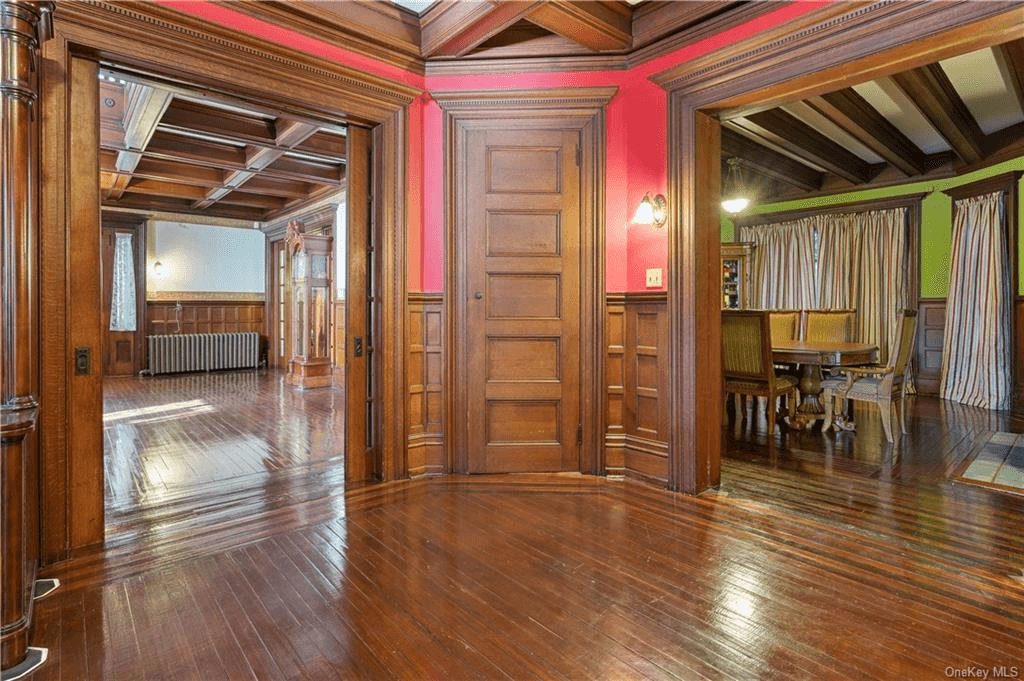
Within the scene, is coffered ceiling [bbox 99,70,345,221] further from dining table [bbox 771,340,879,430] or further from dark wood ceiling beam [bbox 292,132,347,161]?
dining table [bbox 771,340,879,430]

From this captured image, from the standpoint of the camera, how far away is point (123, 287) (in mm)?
9039

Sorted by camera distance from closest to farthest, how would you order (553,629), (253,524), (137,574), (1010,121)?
(553,629)
(137,574)
(253,524)
(1010,121)

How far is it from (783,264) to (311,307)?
707cm

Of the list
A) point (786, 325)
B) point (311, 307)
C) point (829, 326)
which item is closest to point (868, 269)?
point (829, 326)

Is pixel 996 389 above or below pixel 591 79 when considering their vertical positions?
below

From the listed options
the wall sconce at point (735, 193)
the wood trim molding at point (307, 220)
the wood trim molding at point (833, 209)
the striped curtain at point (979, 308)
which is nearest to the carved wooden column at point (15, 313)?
the wall sconce at point (735, 193)

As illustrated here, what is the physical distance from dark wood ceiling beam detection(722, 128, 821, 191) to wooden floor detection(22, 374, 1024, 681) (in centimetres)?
384

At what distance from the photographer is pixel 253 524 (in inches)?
108

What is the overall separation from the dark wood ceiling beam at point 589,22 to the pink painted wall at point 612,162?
0.21 meters

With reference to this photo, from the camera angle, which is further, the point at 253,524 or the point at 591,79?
the point at 591,79

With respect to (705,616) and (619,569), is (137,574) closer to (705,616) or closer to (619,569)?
(619,569)

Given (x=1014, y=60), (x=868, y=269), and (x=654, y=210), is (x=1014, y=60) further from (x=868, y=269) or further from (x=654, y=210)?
(x=868, y=269)

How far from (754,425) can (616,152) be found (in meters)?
3.06

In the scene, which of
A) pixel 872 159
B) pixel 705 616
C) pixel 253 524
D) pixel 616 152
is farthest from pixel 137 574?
pixel 872 159
